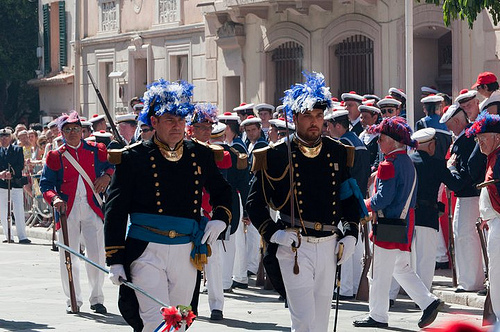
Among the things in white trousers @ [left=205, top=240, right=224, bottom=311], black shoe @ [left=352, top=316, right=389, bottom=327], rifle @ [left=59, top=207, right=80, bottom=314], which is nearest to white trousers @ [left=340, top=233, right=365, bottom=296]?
white trousers @ [left=205, top=240, right=224, bottom=311]

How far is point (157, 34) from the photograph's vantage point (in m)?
29.6

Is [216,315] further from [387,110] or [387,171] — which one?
[387,110]

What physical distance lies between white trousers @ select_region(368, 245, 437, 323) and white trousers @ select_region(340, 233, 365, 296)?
193 cm

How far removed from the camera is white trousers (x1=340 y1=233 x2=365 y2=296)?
40.6ft

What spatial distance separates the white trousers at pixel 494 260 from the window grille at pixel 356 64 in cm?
1234

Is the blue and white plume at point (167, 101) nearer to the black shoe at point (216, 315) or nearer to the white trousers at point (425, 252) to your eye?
the black shoe at point (216, 315)

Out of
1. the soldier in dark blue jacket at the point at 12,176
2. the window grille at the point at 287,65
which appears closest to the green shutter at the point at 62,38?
the window grille at the point at 287,65

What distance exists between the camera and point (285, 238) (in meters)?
7.11

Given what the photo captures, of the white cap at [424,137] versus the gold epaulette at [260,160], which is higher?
the white cap at [424,137]

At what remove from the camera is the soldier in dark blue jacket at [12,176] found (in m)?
19.7

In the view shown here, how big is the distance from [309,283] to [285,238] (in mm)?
333

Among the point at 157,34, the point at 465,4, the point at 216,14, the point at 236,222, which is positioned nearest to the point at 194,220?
the point at 236,222

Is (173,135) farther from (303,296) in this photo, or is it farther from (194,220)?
(303,296)

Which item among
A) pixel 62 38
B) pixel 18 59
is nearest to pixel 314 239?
pixel 62 38
